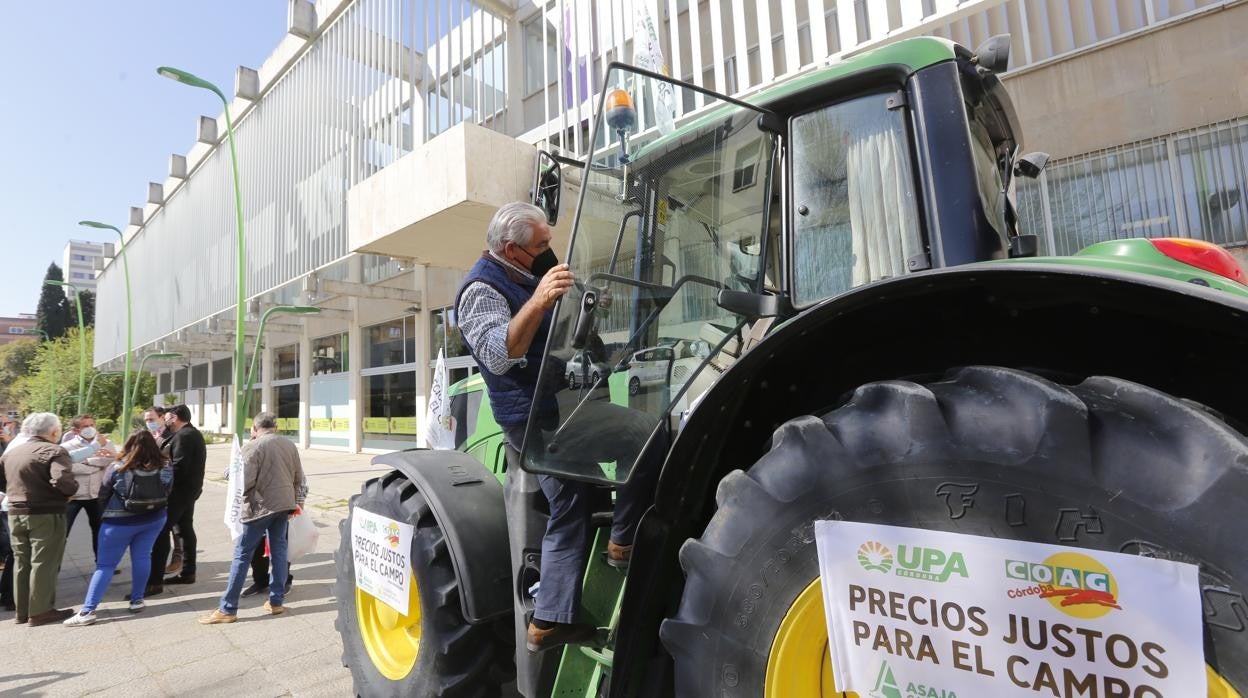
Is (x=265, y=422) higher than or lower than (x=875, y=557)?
higher

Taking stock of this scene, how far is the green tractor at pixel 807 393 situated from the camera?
3.61 feet

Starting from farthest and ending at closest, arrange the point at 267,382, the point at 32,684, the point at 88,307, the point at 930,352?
the point at 88,307 < the point at 267,382 < the point at 32,684 < the point at 930,352

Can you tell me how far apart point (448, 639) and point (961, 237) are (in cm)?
215

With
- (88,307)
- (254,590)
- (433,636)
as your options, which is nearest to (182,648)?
(254,590)

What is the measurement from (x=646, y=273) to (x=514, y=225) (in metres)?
0.48

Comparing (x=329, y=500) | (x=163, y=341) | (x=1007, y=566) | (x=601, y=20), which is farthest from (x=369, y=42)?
(x=163, y=341)

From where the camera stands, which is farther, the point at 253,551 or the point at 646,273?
the point at 253,551

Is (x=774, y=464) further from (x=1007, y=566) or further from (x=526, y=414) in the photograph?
(x=526, y=414)

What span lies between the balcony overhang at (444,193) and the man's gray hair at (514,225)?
6.12 m

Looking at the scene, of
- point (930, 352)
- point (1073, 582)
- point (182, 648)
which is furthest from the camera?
point (182, 648)

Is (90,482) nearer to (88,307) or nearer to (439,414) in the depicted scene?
(439,414)

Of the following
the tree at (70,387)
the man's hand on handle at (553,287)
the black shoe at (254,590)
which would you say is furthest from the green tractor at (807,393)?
the tree at (70,387)

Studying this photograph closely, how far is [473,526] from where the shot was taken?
2449mm

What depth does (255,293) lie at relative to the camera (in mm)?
21031
